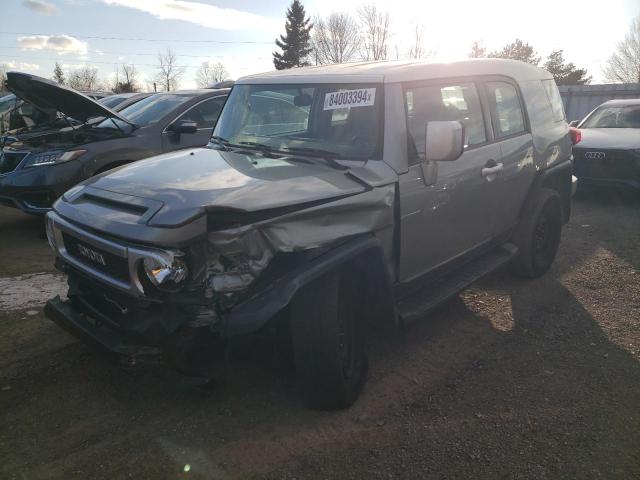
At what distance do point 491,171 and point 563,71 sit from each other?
51.2m

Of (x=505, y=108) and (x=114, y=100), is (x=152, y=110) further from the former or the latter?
(x=505, y=108)

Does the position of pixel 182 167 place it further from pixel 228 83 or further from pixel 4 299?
pixel 228 83

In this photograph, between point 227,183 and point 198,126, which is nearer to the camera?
point 227,183

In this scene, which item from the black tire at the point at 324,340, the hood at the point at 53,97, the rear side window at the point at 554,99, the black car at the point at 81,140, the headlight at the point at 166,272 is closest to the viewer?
the headlight at the point at 166,272

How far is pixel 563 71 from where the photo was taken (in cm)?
4750

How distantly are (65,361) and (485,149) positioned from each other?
11.5 ft

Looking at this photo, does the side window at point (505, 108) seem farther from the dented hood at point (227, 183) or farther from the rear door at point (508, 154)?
the dented hood at point (227, 183)

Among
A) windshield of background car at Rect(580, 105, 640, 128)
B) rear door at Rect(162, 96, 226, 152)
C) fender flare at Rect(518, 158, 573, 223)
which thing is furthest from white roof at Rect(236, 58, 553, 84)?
windshield of background car at Rect(580, 105, 640, 128)

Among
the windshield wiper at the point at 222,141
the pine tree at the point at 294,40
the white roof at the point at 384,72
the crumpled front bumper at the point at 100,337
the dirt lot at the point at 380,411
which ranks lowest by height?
the dirt lot at the point at 380,411

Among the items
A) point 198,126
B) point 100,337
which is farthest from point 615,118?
point 100,337

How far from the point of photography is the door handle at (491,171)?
391 cm

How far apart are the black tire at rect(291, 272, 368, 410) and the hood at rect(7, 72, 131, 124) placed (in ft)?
14.4

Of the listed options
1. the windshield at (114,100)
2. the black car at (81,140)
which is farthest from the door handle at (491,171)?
the windshield at (114,100)

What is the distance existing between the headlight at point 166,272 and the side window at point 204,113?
486 cm
